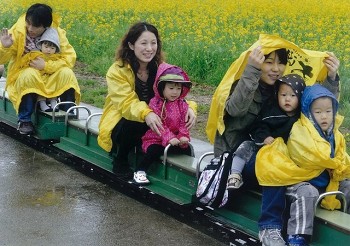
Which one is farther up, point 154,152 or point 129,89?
point 129,89

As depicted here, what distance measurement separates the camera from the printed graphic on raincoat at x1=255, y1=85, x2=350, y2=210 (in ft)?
15.9

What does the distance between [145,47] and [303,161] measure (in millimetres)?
2197

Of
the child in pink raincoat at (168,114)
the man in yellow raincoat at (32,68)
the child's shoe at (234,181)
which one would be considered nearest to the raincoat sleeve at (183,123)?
the child in pink raincoat at (168,114)

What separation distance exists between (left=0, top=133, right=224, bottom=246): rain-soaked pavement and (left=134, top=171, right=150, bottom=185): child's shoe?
17 centimetres

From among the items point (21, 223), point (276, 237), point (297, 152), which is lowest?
point (21, 223)

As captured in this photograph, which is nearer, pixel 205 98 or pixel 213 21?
pixel 205 98

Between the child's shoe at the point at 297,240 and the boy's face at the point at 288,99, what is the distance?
89cm

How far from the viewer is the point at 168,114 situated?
633cm

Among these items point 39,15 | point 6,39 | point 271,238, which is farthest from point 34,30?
point 271,238

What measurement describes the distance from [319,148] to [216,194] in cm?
97

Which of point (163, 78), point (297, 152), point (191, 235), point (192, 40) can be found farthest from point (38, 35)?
point (192, 40)

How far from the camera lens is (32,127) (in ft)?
26.9

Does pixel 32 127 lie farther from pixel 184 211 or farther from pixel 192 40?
pixel 192 40

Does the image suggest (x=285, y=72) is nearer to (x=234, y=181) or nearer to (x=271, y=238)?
(x=234, y=181)
